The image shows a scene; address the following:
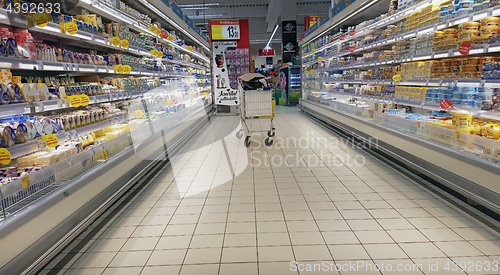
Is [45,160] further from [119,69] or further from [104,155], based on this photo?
[119,69]

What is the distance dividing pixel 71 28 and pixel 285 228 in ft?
9.06

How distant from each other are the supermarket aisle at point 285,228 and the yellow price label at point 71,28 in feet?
5.98

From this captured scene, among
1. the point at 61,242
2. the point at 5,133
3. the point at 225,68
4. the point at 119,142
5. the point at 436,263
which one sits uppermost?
the point at 225,68

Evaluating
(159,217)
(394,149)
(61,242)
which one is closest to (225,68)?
(394,149)

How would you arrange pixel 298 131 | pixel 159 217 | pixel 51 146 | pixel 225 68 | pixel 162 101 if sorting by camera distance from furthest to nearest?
pixel 225 68, pixel 298 131, pixel 162 101, pixel 159 217, pixel 51 146

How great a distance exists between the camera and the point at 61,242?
2197 millimetres

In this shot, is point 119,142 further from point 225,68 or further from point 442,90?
point 225,68

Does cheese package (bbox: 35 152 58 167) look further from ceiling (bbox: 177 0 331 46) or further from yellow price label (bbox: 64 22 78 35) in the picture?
ceiling (bbox: 177 0 331 46)

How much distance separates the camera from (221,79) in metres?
11.6

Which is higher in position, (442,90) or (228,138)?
(442,90)

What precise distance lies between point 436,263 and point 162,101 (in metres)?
5.18

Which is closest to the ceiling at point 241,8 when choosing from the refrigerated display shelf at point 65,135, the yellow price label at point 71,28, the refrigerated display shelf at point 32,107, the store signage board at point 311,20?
the store signage board at point 311,20

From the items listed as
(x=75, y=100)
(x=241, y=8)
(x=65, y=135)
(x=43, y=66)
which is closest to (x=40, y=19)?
(x=43, y=66)

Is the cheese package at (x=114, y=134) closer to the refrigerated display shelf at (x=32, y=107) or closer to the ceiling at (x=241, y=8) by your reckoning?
the refrigerated display shelf at (x=32, y=107)
